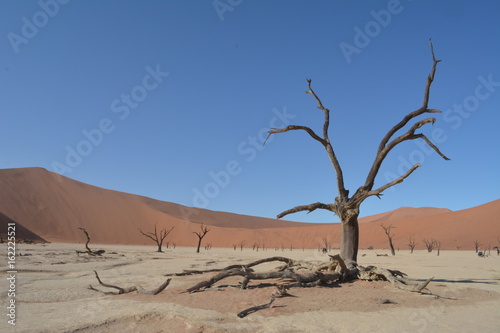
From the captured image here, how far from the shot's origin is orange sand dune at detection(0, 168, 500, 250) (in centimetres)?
5769

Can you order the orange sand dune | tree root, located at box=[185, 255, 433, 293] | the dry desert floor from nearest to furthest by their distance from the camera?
the dry desert floor → tree root, located at box=[185, 255, 433, 293] → the orange sand dune

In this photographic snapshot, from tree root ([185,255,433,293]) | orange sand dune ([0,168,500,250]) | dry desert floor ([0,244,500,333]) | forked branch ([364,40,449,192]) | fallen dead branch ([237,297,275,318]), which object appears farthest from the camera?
orange sand dune ([0,168,500,250])

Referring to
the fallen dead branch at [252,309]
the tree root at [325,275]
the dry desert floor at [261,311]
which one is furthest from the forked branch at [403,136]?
the fallen dead branch at [252,309]

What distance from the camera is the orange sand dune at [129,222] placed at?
57688 millimetres

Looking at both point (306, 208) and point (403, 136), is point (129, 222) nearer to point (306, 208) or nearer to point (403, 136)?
point (306, 208)

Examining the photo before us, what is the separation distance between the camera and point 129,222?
75.4 m

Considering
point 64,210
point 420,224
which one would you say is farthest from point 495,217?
point 64,210

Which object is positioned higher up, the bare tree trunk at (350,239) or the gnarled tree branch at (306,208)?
the gnarled tree branch at (306,208)

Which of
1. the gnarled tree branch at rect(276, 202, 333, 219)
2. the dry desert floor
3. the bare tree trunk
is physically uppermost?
the gnarled tree branch at rect(276, 202, 333, 219)

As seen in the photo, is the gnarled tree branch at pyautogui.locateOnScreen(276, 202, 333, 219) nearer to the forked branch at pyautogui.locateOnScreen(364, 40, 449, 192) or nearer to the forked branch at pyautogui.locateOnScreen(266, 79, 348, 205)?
the forked branch at pyautogui.locateOnScreen(266, 79, 348, 205)

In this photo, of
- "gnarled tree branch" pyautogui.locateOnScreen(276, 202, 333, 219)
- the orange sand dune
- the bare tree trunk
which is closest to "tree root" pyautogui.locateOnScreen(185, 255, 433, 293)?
the bare tree trunk

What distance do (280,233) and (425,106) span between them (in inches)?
3213

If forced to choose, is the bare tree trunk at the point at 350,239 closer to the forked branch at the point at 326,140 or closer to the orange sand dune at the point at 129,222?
the forked branch at the point at 326,140

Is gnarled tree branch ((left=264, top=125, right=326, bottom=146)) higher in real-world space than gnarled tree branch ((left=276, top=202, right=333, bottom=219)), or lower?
higher
